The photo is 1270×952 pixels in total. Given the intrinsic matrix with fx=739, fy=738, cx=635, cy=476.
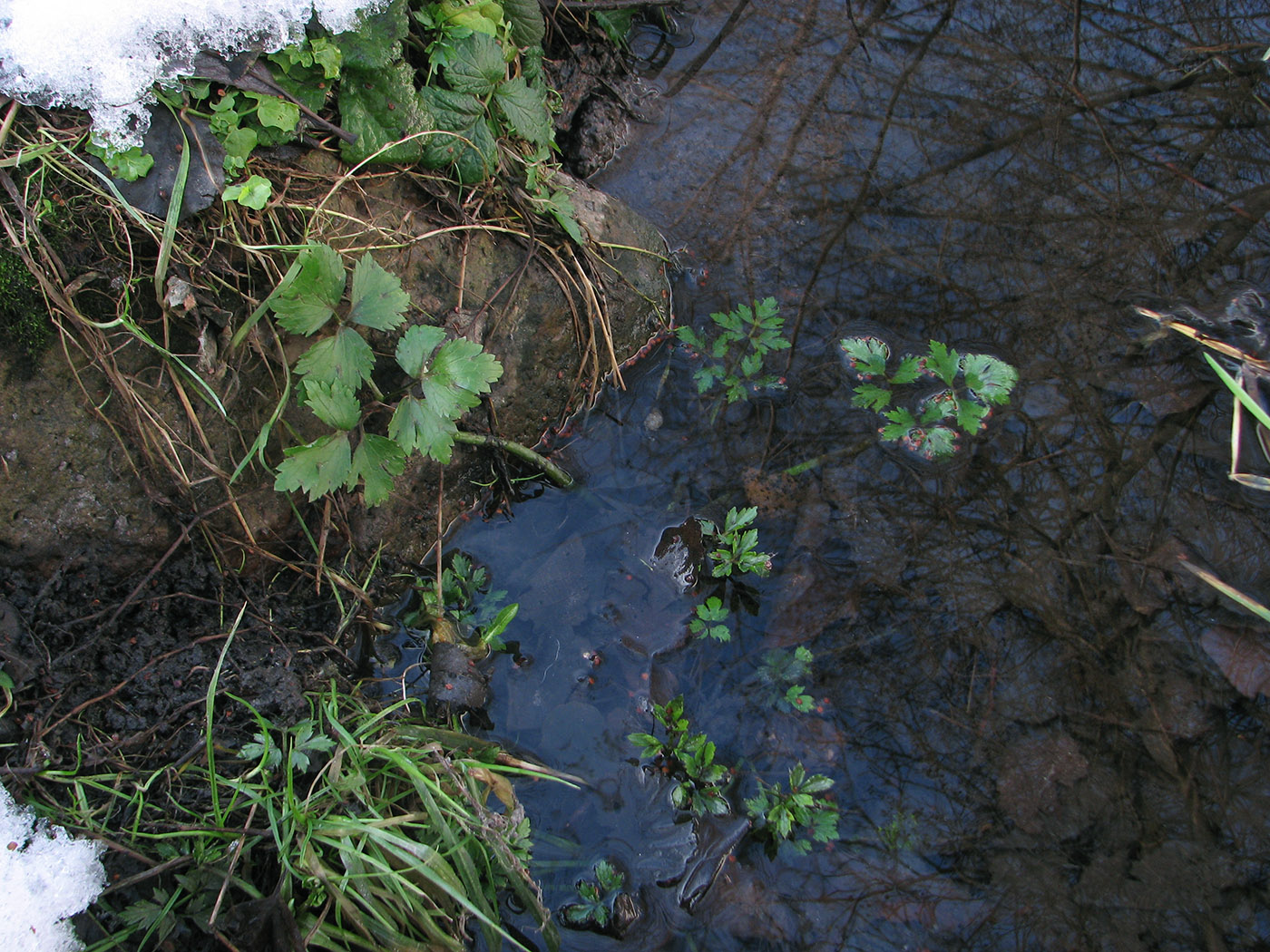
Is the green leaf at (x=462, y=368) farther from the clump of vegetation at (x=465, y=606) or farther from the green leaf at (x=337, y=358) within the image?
the clump of vegetation at (x=465, y=606)

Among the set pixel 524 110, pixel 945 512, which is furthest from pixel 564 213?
pixel 945 512

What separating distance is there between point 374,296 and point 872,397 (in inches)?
74.6

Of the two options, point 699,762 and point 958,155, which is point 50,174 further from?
point 958,155

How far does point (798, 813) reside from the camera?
246cm

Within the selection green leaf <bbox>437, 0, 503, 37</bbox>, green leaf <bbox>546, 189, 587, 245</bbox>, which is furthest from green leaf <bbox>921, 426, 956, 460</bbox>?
green leaf <bbox>437, 0, 503, 37</bbox>

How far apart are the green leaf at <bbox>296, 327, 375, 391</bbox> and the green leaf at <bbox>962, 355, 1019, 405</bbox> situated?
2.22 meters

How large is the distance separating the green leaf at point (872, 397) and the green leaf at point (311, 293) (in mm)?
1951

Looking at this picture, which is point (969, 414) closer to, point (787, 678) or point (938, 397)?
point (938, 397)

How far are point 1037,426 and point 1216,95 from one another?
1.82m

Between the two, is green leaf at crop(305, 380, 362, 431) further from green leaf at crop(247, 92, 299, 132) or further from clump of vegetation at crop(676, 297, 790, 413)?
clump of vegetation at crop(676, 297, 790, 413)

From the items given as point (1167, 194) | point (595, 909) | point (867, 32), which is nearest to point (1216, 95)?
point (1167, 194)

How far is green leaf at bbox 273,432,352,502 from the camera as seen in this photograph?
2.10m

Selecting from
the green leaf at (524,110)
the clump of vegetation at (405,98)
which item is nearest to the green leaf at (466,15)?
the clump of vegetation at (405,98)

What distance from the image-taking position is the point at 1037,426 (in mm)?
2955
